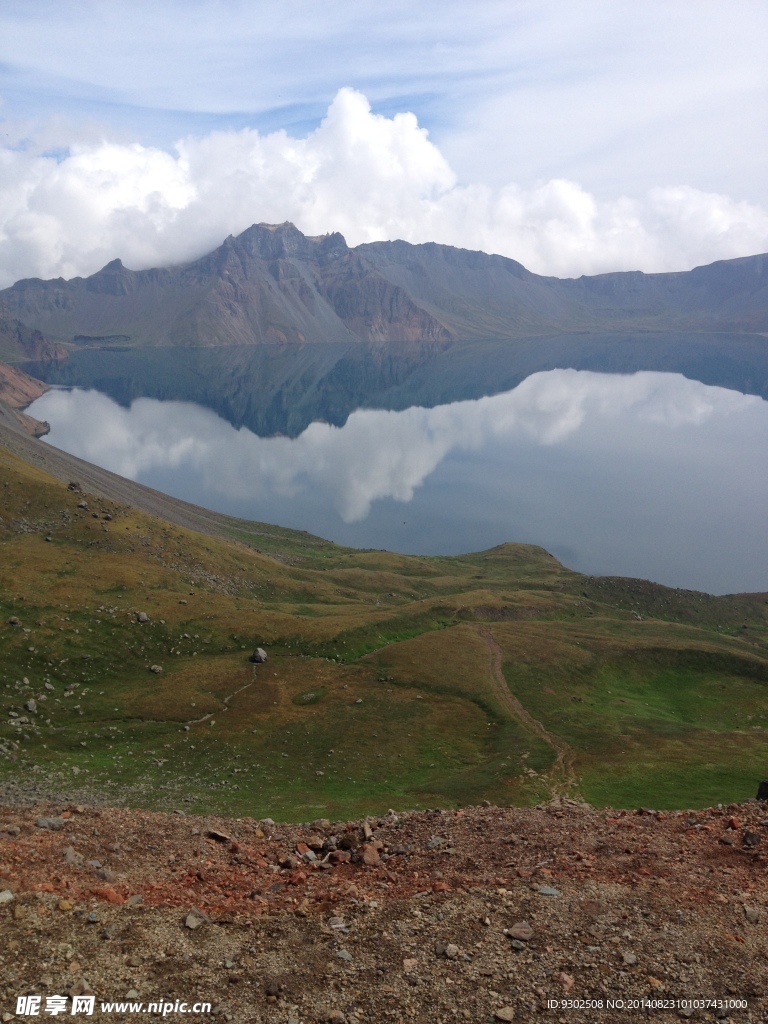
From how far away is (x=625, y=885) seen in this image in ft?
55.9

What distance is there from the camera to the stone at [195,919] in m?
15.0

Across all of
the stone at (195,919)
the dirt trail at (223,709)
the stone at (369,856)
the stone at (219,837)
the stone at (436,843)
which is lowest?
the dirt trail at (223,709)

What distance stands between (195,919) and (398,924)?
4.75 m

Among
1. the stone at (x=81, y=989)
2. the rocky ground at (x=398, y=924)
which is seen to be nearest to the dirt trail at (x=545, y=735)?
the rocky ground at (x=398, y=924)

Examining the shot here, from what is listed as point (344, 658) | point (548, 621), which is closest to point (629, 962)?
point (344, 658)

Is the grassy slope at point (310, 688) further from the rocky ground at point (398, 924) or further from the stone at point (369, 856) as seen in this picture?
the rocky ground at point (398, 924)

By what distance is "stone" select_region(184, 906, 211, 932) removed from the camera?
589 inches

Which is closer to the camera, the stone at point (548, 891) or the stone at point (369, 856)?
the stone at point (548, 891)

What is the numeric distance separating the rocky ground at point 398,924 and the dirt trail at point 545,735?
56.3 feet

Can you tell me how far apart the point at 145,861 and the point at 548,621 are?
6613 centimetres

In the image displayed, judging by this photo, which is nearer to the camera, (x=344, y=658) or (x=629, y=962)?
(x=629, y=962)

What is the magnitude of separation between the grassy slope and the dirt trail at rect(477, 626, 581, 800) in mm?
533

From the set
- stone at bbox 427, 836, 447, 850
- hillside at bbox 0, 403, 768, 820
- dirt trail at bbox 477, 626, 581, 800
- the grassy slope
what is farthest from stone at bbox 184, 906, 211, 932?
dirt trail at bbox 477, 626, 581, 800

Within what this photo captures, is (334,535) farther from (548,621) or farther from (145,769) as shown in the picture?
(145,769)
